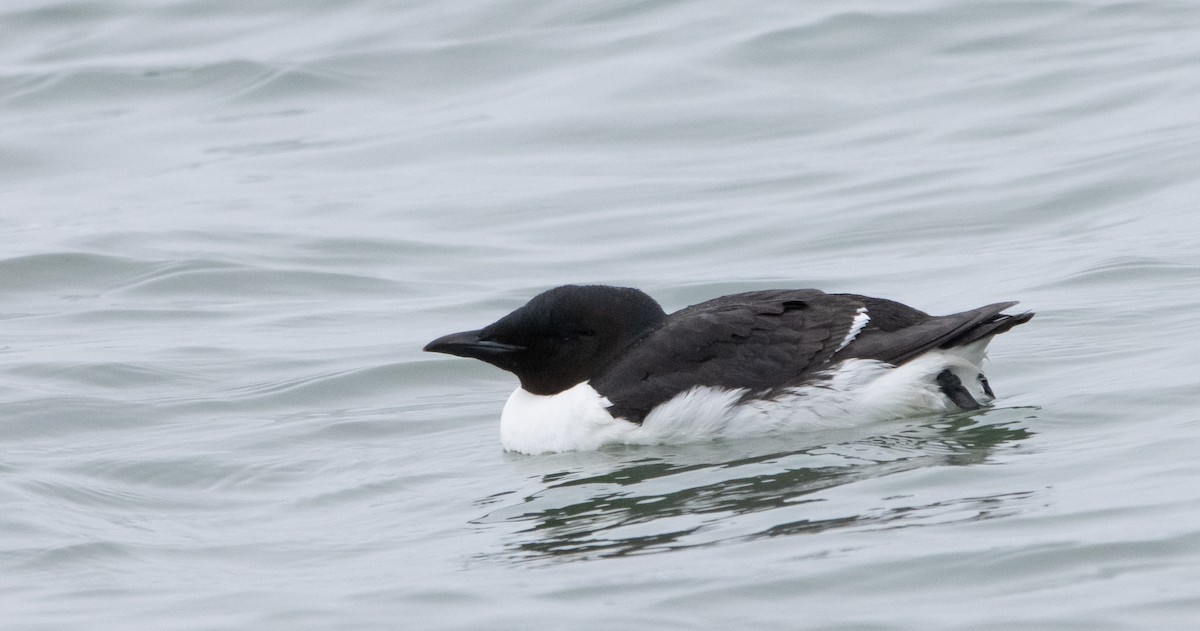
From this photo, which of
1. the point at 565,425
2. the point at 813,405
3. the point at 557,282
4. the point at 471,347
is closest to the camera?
the point at 813,405

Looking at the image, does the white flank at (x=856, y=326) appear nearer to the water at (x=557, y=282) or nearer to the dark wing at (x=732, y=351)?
the dark wing at (x=732, y=351)

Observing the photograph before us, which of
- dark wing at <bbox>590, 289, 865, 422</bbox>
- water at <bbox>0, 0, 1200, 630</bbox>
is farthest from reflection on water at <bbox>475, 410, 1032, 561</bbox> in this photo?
dark wing at <bbox>590, 289, 865, 422</bbox>

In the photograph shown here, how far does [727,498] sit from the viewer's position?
5.69 m

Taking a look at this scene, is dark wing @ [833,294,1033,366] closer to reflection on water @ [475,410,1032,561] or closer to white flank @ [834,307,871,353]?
white flank @ [834,307,871,353]

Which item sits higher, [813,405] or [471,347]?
[471,347]

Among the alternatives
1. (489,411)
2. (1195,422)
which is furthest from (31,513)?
(1195,422)

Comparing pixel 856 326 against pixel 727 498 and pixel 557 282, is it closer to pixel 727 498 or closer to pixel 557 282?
pixel 727 498

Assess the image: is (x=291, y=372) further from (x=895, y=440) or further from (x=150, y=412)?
(x=895, y=440)

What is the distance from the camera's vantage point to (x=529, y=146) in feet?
42.3

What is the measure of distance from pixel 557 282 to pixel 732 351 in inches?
130

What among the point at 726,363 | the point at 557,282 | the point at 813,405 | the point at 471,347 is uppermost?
the point at 557,282

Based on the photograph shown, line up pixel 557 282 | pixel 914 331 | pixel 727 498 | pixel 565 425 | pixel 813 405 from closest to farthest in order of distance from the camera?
1. pixel 727 498
2. pixel 813 405
3. pixel 914 331
4. pixel 565 425
5. pixel 557 282

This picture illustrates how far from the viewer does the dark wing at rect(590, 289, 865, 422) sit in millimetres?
6602

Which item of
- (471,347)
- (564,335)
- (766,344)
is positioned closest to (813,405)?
(766,344)
